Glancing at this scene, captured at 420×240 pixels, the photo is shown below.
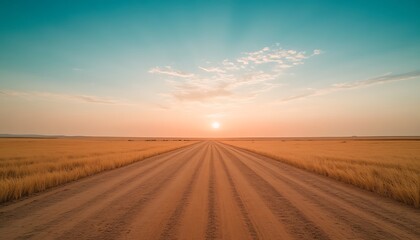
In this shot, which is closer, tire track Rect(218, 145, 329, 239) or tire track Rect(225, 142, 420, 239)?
tire track Rect(218, 145, 329, 239)

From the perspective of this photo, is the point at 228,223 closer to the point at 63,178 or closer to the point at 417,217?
the point at 417,217

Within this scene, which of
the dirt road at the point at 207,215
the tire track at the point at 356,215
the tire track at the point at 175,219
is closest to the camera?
the tire track at the point at 175,219

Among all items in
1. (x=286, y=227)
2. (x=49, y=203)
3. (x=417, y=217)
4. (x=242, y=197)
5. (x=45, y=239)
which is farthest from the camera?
(x=242, y=197)

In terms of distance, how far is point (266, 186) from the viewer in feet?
31.3

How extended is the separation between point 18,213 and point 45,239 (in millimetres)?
2600

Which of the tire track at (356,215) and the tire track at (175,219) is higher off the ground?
the tire track at (175,219)

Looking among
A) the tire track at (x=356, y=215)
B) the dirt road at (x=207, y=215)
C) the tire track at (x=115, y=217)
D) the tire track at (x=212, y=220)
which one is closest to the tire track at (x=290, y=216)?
the dirt road at (x=207, y=215)

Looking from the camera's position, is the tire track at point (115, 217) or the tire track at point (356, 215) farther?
the tire track at point (356, 215)

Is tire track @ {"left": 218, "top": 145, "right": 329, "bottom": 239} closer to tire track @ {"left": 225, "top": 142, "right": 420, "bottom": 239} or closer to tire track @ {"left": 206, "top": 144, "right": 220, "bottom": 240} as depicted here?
tire track @ {"left": 225, "top": 142, "right": 420, "bottom": 239}

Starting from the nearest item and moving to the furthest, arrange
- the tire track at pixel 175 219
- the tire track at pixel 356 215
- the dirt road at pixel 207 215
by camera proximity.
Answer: the tire track at pixel 175 219 < the dirt road at pixel 207 215 < the tire track at pixel 356 215

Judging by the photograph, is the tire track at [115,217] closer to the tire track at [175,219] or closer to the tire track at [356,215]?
the tire track at [175,219]

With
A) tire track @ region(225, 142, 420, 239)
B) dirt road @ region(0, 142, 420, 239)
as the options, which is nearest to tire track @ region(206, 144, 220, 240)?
dirt road @ region(0, 142, 420, 239)

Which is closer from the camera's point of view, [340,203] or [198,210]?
[198,210]

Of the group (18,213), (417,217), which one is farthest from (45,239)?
(417,217)
